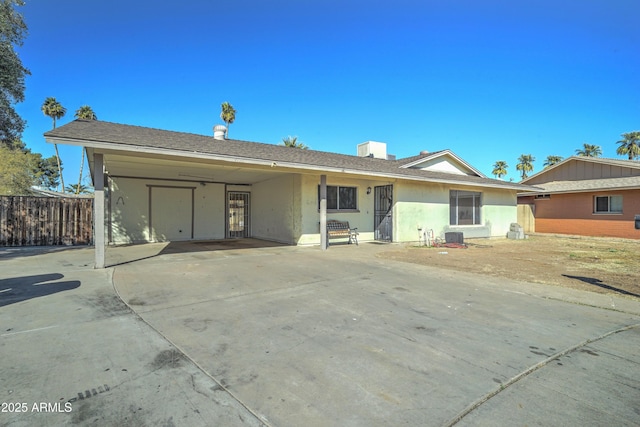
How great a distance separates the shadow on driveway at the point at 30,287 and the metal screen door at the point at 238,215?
31.0 ft

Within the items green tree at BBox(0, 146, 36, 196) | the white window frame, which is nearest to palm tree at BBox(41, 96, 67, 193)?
green tree at BBox(0, 146, 36, 196)

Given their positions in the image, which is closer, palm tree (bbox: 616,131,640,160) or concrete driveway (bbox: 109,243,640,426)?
concrete driveway (bbox: 109,243,640,426)

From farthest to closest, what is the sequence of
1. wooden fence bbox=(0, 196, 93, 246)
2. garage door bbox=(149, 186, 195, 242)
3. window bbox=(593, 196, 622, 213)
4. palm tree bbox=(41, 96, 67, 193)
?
palm tree bbox=(41, 96, 67, 193) → window bbox=(593, 196, 622, 213) → garage door bbox=(149, 186, 195, 242) → wooden fence bbox=(0, 196, 93, 246)

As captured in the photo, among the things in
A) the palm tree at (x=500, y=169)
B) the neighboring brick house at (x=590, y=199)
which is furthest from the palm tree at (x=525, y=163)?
the neighboring brick house at (x=590, y=199)

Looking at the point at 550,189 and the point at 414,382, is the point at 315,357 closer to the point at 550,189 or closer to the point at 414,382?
the point at 414,382

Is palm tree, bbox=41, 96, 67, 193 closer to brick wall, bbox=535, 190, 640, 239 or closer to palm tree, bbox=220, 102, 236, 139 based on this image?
palm tree, bbox=220, 102, 236, 139

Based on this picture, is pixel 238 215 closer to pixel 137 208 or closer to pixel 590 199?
pixel 137 208

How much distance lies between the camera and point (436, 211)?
1509cm

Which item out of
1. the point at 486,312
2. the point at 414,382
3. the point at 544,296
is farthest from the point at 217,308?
the point at 544,296

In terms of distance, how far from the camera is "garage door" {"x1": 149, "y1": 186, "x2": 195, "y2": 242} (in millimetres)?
14086

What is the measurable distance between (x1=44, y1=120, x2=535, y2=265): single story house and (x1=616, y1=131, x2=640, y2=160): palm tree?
29.8m

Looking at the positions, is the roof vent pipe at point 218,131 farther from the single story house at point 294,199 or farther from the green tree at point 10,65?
the green tree at point 10,65

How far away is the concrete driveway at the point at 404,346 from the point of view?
7.61 feet

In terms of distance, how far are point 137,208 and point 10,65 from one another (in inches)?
259
